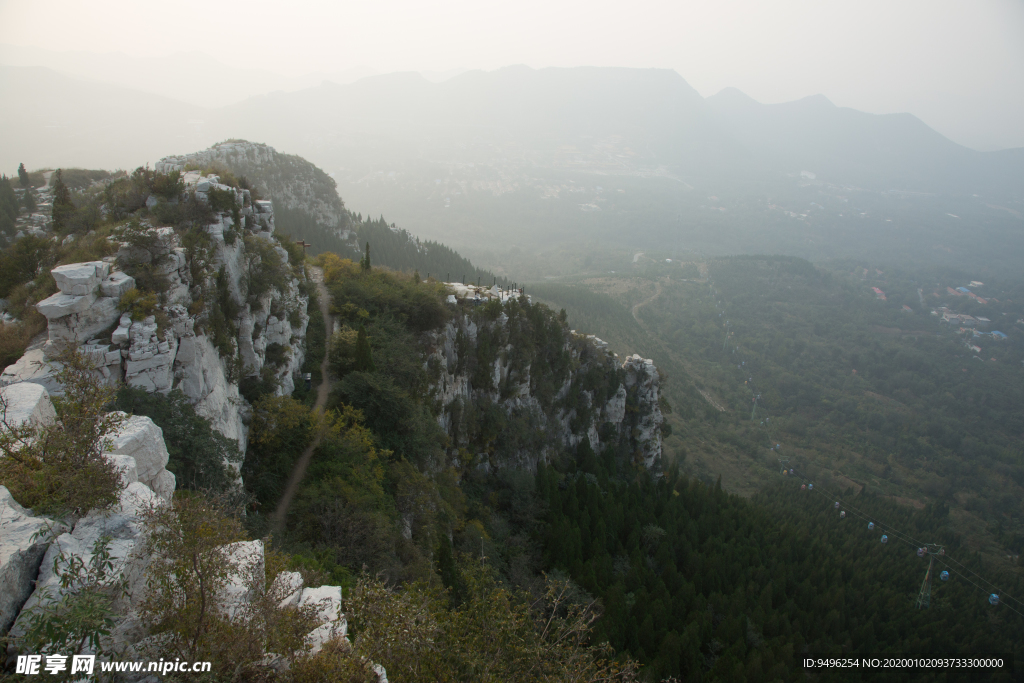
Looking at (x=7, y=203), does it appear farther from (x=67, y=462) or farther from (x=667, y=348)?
(x=667, y=348)

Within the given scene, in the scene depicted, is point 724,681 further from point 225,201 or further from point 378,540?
point 225,201

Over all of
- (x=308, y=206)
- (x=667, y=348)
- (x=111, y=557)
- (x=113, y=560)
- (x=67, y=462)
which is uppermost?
(x=308, y=206)

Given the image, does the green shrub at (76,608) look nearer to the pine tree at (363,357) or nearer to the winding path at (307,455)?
the winding path at (307,455)

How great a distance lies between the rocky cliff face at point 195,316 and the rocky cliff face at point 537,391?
13868 mm

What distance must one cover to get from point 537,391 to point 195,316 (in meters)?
35.4

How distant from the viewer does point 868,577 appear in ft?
196

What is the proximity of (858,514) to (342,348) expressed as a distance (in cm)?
9776

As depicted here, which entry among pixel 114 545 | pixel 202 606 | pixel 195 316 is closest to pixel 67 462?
pixel 114 545

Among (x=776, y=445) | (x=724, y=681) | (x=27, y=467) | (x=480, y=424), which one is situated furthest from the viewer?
(x=776, y=445)

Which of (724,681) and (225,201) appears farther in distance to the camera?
(724,681)

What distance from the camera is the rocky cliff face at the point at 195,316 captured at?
17.6m

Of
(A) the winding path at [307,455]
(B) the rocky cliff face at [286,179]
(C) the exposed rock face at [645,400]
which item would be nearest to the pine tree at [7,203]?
(A) the winding path at [307,455]

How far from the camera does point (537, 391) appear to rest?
52125 millimetres

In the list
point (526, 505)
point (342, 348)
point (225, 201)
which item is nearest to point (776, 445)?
point (526, 505)
